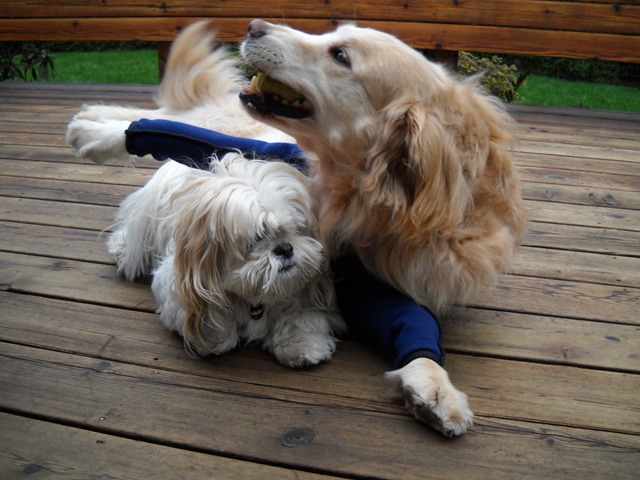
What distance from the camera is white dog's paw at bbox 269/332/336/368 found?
1621mm

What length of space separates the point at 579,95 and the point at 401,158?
7186mm

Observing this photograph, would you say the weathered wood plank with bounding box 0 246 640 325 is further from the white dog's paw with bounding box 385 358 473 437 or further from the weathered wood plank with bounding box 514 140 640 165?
the weathered wood plank with bounding box 514 140 640 165

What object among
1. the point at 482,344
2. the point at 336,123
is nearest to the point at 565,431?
the point at 482,344

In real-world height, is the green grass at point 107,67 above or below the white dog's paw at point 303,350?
below

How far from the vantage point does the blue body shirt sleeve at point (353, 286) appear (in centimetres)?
157

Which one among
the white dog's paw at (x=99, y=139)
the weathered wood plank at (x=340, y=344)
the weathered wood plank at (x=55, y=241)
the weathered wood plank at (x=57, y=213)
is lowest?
the weathered wood plank at (x=57, y=213)

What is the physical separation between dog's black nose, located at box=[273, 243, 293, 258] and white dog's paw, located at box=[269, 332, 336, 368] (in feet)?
0.85

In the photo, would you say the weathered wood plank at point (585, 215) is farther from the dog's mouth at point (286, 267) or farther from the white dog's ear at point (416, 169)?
the dog's mouth at point (286, 267)

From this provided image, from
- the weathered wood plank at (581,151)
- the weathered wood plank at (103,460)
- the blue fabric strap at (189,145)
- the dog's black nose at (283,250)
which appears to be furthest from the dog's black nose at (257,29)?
the weathered wood plank at (581,151)

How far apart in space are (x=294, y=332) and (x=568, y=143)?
2751 mm

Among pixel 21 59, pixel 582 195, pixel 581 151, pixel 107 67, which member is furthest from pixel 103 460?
pixel 107 67

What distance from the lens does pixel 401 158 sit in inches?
64.6

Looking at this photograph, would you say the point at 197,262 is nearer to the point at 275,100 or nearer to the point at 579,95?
the point at 275,100

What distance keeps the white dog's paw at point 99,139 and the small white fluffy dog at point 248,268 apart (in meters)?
0.38
